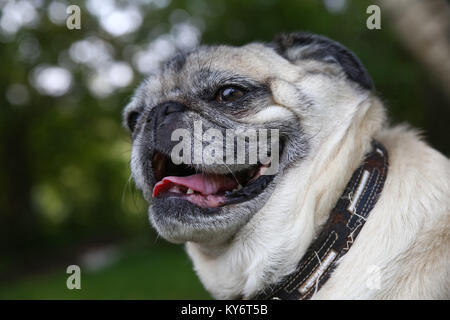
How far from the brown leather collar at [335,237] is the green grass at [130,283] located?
5.13 metres

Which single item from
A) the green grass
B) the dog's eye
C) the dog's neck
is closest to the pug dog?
the dog's neck

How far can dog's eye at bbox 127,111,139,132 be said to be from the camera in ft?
10.7

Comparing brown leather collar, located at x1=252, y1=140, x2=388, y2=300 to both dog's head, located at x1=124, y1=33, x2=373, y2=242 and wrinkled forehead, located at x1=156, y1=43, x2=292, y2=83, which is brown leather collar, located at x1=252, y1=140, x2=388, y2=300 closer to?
dog's head, located at x1=124, y1=33, x2=373, y2=242

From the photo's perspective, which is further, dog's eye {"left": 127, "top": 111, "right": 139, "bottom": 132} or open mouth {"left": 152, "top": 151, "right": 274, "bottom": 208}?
dog's eye {"left": 127, "top": 111, "right": 139, "bottom": 132}

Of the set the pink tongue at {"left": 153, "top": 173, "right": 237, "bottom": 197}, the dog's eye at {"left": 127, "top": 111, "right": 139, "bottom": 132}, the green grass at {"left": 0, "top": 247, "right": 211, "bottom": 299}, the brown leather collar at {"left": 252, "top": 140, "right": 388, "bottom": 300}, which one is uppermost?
the dog's eye at {"left": 127, "top": 111, "right": 139, "bottom": 132}

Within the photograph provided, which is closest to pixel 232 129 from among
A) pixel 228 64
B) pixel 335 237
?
pixel 228 64

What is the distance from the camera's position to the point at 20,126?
1730 cm

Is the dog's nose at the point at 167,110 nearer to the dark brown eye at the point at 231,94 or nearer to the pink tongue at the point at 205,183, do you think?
the dark brown eye at the point at 231,94

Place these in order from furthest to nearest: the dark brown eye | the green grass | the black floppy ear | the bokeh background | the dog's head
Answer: the green grass < the bokeh background < the black floppy ear < the dark brown eye < the dog's head

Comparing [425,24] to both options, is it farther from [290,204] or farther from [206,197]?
[206,197]

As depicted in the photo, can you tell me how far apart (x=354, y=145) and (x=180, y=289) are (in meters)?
6.73

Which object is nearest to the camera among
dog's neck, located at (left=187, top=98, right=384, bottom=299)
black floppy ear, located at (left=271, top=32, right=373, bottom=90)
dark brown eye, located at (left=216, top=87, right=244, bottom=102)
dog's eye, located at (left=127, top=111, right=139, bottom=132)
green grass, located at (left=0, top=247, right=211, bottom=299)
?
dog's neck, located at (left=187, top=98, right=384, bottom=299)

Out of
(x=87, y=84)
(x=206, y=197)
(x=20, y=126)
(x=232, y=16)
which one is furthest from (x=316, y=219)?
(x=20, y=126)

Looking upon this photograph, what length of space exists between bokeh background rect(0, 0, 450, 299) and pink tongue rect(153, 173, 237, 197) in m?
0.66
